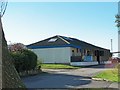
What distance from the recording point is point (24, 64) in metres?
Result: 23.2

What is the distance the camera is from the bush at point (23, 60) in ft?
73.6

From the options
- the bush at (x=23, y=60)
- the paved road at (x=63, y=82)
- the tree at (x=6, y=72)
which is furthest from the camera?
the bush at (x=23, y=60)

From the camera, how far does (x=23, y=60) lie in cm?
2300

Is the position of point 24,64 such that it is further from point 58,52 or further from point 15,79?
point 58,52

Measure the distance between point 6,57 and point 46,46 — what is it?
39.2 metres

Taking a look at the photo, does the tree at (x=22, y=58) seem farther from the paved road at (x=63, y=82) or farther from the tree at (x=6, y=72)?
the tree at (x=6, y=72)

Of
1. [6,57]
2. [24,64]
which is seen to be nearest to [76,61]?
[24,64]

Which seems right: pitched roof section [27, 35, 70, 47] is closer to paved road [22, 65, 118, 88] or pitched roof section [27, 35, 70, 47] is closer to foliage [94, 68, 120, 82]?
foliage [94, 68, 120, 82]

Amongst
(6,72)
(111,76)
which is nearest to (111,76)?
(111,76)

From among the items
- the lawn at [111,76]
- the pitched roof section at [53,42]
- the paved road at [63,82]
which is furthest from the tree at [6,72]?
the pitched roof section at [53,42]

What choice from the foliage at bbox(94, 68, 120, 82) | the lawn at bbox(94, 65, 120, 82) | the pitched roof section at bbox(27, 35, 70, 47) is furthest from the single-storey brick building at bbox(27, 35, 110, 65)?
the foliage at bbox(94, 68, 120, 82)

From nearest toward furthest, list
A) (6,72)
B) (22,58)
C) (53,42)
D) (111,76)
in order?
1. (6,72)
2. (111,76)
3. (22,58)
4. (53,42)

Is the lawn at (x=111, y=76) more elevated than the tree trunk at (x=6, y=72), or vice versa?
the tree trunk at (x=6, y=72)

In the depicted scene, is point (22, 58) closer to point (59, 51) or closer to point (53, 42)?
point (59, 51)
